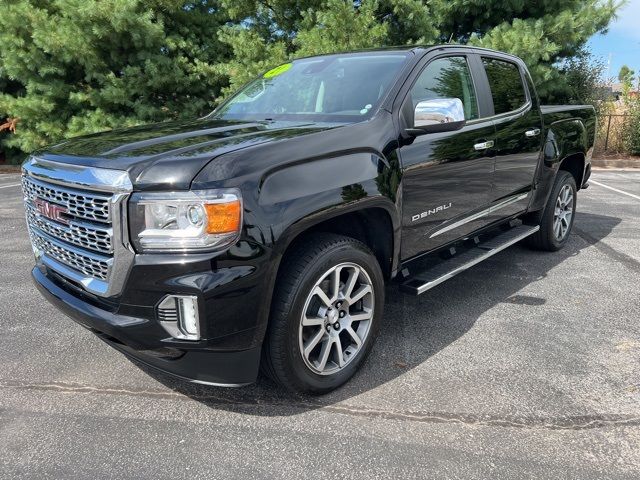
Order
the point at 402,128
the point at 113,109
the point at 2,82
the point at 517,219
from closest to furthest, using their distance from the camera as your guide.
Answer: the point at 402,128 < the point at 517,219 < the point at 113,109 < the point at 2,82

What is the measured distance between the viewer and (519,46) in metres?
11.5

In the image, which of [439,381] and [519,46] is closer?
[439,381]

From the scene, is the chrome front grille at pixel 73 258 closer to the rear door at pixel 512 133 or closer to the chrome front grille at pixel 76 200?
the chrome front grille at pixel 76 200

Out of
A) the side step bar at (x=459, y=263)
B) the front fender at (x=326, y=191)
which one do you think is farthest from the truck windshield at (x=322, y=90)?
the side step bar at (x=459, y=263)

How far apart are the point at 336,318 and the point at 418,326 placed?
107cm

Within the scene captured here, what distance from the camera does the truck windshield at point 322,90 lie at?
10.4ft

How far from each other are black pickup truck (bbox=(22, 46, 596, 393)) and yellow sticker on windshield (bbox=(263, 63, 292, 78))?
0.02 m

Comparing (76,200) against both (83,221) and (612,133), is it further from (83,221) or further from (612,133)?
(612,133)

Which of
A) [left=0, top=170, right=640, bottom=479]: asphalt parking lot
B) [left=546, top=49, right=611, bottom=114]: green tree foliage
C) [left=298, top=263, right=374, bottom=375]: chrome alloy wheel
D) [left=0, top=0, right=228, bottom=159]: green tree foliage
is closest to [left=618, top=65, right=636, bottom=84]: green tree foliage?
[left=546, top=49, right=611, bottom=114]: green tree foliage

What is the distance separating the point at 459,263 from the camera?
3.72 metres

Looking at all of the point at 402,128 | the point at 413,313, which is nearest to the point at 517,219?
the point at 413,313

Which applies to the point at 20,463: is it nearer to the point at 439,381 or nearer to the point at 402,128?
the point at 439,381

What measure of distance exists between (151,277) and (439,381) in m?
1.72

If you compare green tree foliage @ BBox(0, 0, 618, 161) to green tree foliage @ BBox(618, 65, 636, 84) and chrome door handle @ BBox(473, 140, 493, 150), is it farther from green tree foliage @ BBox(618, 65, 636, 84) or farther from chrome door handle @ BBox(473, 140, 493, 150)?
chrome door handle @ BBox(473, 140, 493, 150)
